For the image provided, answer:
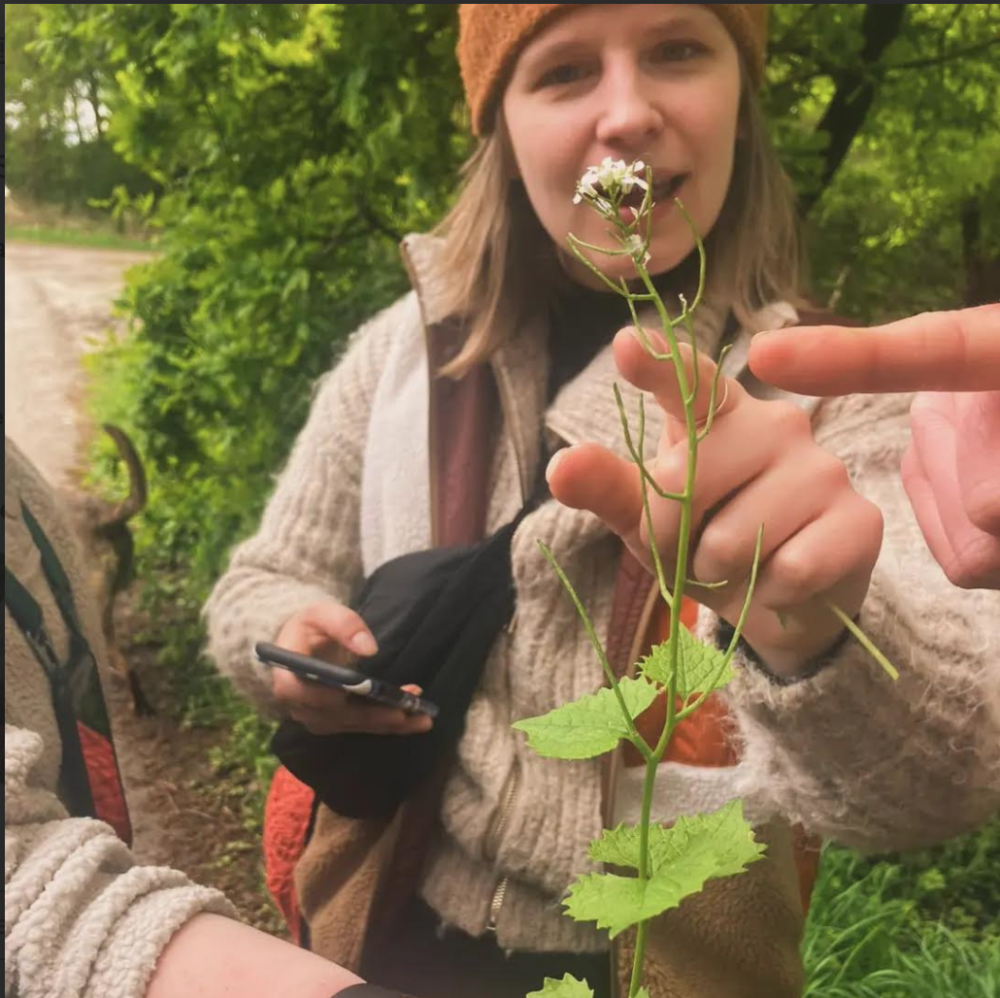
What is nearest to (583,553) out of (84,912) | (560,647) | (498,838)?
(560,647)

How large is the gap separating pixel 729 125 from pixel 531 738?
42cm

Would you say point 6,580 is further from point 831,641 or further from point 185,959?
point 831,641

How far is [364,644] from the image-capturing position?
21.2 inches

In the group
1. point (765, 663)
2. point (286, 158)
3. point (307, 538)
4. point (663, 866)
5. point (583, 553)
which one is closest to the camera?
point (663, 866)

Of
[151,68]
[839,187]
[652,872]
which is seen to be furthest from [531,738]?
[151,68]

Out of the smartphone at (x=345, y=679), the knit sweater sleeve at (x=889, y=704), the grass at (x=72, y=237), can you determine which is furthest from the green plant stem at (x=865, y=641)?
the grass at (x=72, y=237)

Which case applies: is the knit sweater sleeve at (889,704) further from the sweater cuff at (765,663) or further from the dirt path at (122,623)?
the dirt path at (122,623)

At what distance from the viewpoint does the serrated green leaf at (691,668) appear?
0.83 ft

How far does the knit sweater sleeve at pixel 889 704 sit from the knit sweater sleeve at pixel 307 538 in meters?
0.29

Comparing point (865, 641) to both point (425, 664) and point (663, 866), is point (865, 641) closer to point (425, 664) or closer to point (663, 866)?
point (663, 866)

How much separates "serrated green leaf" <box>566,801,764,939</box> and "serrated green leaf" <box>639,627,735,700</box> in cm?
3

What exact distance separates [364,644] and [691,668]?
309 mm

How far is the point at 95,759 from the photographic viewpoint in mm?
562

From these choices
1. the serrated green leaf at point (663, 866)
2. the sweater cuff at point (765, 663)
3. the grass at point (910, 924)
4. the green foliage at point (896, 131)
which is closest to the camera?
the serrated green leaf at point (663, 866)
